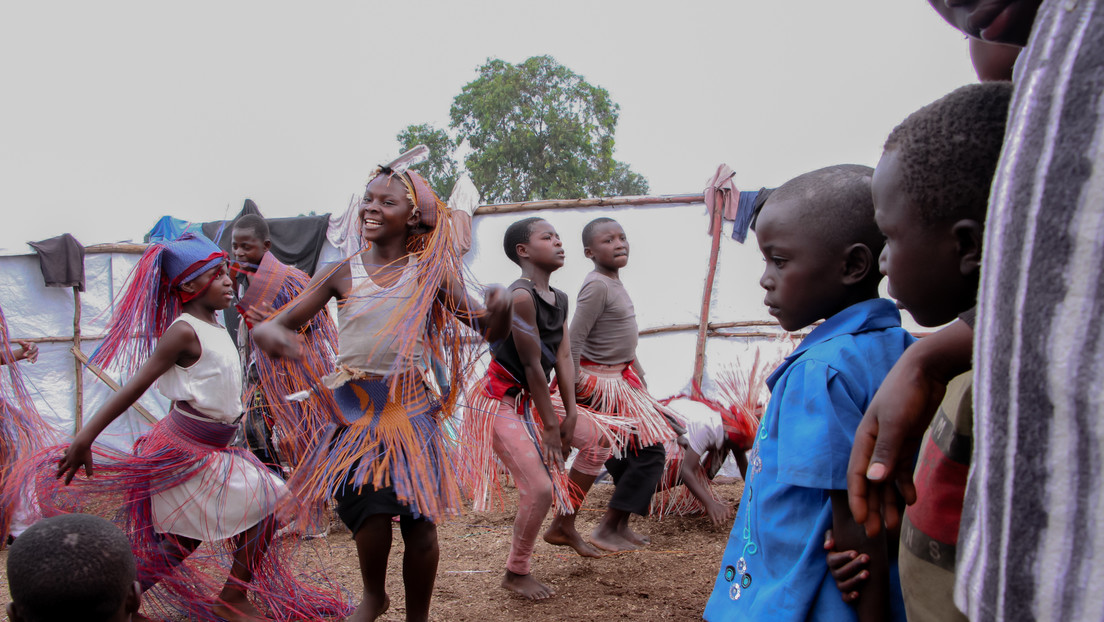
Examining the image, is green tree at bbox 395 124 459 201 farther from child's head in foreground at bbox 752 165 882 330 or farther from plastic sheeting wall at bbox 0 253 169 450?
child's head in foreground at bbox 752 165 882 330

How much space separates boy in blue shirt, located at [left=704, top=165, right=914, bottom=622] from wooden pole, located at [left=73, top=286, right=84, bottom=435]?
8111 mm

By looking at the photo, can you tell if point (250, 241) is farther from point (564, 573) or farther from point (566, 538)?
point (564, 573)

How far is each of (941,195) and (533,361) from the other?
2.78m

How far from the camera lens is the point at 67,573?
1.76 metres

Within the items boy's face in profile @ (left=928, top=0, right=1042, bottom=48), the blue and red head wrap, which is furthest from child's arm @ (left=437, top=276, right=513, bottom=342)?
boy's face in profile @ (left=928, top=0, right=1042, bottom=48)

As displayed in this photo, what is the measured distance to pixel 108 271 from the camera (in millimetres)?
8320

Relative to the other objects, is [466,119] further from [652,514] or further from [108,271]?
[652,514]

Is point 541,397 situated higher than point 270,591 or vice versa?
point 541,397

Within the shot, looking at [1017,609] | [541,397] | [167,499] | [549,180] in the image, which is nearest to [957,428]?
[1017,609]

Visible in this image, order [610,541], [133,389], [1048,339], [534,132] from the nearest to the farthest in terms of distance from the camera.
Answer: [1048,339], [133,389], [610,541], [534,132]

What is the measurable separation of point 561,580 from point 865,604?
2962 mm

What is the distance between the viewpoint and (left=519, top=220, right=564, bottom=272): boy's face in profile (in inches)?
176

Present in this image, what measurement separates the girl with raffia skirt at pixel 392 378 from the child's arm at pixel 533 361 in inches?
23.9

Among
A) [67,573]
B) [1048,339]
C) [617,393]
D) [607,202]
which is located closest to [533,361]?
[617,393]
